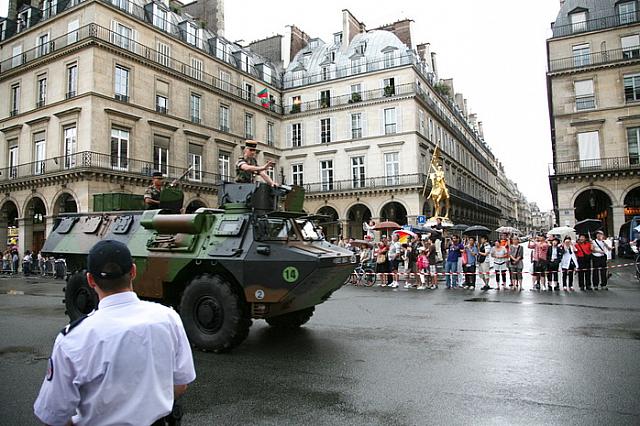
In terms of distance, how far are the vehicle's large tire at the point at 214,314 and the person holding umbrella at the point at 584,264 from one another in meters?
11.9

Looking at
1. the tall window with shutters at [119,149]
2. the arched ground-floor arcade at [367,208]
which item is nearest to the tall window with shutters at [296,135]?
the arched ground-floor arcade at [367,208]

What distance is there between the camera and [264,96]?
4059 centimetres

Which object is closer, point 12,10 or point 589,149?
point 589,149

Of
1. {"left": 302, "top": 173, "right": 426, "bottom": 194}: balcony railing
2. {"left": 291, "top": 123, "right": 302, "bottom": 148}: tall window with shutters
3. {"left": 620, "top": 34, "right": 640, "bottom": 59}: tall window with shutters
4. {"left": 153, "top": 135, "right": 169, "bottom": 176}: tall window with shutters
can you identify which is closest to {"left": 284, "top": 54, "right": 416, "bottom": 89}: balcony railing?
{"left": 291, "top": 123, "right": 302, "bottom": 148}: tall window with shutters

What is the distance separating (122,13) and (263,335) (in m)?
28.0

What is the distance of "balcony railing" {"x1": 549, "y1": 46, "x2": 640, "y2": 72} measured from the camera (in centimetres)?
3312

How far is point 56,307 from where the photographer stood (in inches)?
476

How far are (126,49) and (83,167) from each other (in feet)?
25.9

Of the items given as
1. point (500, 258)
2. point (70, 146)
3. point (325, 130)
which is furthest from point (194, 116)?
point (500, 258)

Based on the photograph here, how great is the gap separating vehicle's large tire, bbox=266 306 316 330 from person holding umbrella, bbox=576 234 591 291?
10094mm

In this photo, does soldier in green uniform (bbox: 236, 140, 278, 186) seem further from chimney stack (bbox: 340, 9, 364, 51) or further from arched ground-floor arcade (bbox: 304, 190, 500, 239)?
chimney stack (bbox: 340, 9, 364, 51)

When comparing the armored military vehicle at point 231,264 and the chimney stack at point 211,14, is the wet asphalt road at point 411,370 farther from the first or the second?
the chimney stack at point 211,14

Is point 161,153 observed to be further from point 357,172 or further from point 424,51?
point 424,51

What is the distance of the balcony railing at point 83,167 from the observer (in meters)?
27.6
